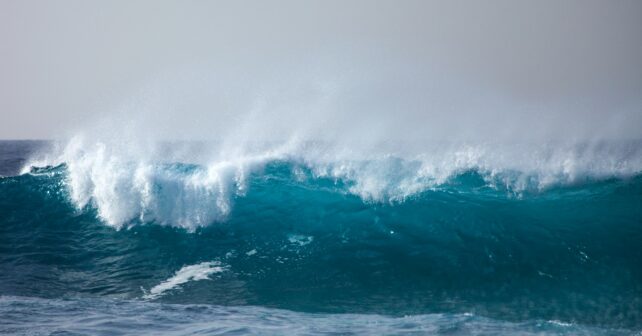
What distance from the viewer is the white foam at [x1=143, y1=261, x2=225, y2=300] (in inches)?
328

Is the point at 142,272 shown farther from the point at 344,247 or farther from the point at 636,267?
the point at 636,267

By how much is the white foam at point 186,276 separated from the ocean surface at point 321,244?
0.17 feet

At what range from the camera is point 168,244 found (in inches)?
417

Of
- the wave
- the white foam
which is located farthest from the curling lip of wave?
the wave

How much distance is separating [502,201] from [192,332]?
9.05m

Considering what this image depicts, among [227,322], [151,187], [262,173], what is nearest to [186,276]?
[227,322]

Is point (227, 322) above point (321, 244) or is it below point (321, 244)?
below

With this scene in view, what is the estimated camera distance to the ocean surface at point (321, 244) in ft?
22.7

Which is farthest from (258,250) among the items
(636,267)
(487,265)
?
(636,267)

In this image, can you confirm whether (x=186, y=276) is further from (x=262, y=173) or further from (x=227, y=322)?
(x=262, y=173)

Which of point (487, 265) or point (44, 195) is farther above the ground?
point (44, 195)

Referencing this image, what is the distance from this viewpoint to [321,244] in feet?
34.0

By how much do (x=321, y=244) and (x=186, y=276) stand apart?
304cm

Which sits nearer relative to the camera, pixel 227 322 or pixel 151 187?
pixel 227 322
